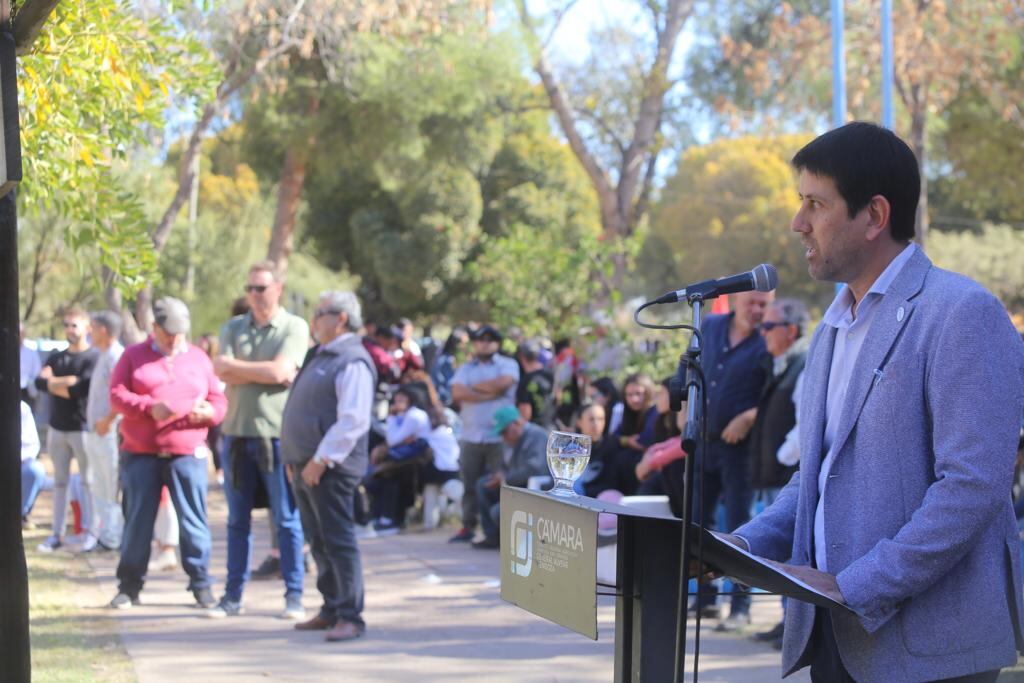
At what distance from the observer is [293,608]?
8.72m

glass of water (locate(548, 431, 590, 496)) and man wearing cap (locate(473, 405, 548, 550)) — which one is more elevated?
glass of water (locate(548, 431, 590, 496))

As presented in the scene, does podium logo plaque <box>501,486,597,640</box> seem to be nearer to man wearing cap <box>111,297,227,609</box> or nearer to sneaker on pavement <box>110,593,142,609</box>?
man wearing cap <box>111,297,227,609</box>

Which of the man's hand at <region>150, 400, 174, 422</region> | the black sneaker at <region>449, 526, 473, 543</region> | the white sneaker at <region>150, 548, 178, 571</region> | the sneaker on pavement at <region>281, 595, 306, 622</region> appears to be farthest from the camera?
the black sneaker at <region>449, 526, 473, 543</region>

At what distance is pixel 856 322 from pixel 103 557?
9811 millimetres

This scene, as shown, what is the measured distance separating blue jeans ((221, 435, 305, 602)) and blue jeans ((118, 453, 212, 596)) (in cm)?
22

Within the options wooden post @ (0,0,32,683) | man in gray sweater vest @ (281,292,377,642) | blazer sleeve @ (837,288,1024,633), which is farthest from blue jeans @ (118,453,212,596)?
blazer sleeve @ (837,288,1024,633)

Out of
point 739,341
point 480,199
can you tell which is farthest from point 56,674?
point 480,199

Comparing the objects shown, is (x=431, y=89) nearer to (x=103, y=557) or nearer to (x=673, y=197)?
(x=103, y=557)

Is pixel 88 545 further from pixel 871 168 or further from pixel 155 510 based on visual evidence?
pixel 871 168

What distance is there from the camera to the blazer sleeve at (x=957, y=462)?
2764 mm

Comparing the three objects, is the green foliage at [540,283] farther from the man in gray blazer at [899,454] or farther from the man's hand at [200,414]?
the man in gray blazer at [899,454]

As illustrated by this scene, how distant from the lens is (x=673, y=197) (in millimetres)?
54938

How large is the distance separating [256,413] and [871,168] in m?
6.68

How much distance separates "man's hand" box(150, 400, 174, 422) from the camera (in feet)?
28.8
